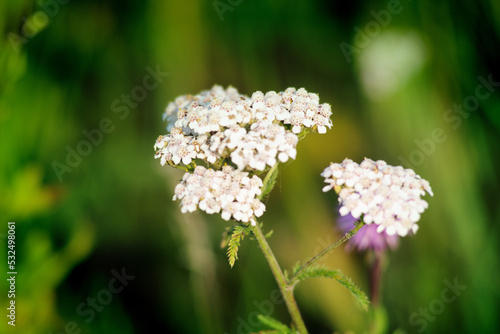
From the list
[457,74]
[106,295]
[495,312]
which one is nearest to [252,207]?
[106,295]

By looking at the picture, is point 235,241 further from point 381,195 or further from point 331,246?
point 381,195

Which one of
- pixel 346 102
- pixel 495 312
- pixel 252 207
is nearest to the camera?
pixel 252 207

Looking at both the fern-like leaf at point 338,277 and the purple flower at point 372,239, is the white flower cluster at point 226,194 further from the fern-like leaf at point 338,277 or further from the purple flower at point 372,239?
the purple flower at point 372,239

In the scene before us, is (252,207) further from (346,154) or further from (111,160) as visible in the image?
(111,160)

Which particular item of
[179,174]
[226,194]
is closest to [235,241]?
[226,194]

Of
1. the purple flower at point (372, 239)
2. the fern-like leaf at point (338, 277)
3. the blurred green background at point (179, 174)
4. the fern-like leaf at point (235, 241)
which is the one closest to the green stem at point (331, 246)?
the fern-like leaf at point (338, 277)

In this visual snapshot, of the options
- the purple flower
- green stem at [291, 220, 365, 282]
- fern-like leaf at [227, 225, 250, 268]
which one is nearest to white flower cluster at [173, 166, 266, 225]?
fern-like leaf at [227, 225, 250, 268]
